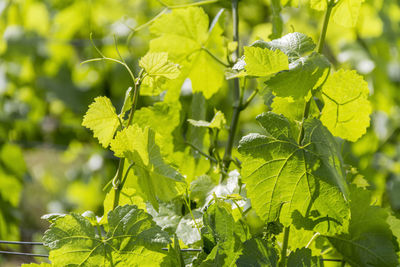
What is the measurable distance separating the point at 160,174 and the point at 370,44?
6.93ft

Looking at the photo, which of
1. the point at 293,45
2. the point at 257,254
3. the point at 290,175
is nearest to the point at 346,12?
the point at 293,45

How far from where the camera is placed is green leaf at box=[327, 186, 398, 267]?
2.35 feet

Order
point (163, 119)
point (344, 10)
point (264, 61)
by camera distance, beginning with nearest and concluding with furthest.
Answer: point (264, 61), point (344, 10), point (163, 119)

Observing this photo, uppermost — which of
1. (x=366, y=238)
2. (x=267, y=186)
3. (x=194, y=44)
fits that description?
(x=194, y=44)

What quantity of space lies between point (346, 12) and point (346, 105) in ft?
0.45

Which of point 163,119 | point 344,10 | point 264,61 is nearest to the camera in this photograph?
point 264,61

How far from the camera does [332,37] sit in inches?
122

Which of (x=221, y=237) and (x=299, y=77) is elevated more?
(x=299, y=77)

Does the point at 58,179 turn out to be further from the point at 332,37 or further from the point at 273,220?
the point at 273,220

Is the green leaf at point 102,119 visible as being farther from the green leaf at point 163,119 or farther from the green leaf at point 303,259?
the green leaf at point 303,259

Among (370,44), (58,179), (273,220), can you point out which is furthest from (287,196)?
(58,179)

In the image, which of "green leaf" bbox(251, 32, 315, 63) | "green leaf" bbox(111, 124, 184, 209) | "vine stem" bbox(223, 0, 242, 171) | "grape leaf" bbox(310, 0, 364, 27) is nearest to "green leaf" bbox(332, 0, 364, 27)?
"grape leaf" bbox(310, 0, 364, 27)

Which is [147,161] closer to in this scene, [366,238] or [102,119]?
[102,119]

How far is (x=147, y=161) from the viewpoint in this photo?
0.66 metres
